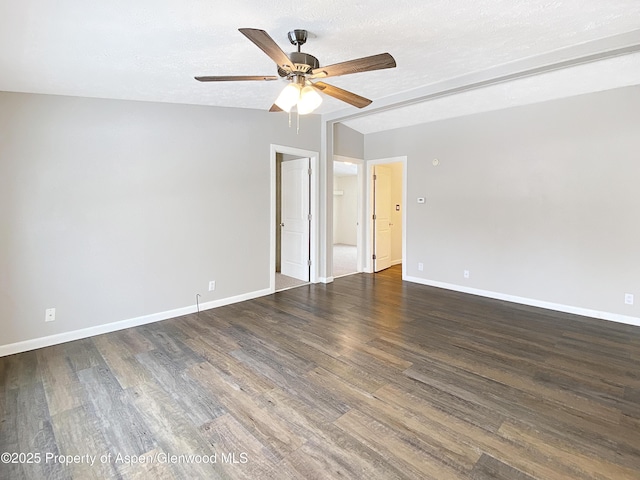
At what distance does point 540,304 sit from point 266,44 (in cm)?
456

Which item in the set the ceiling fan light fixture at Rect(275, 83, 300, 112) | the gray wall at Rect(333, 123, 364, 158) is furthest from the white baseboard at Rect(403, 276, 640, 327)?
the ceiling fan light fixture at Rect(275, 83, 300, 112)

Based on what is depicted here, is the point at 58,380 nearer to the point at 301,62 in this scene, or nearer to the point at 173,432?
the point at 173,432

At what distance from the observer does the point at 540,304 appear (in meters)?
4.27

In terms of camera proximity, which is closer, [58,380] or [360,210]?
[58,380]

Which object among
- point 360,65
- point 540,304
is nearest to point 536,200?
point 540,304

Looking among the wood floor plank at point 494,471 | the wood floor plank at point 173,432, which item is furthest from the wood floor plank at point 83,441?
the wood floor plank at point 494,471

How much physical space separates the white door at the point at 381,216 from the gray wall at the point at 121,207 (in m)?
2.52

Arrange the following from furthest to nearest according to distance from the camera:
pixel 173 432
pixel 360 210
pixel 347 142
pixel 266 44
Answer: pixel 360 210, pixel 347 142, pixel 173 432, pixel 266 44

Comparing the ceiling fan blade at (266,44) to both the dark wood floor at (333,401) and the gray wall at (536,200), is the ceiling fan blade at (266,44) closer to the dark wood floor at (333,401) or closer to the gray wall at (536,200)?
the dark wood floor at (333,401)

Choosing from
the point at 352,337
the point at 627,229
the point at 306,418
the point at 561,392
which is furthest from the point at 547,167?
the point at 306,418

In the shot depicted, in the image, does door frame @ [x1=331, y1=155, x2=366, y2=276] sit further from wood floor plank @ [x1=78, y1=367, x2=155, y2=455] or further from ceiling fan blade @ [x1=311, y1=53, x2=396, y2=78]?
wood floor plank @ [x1=78, y1=367, x2=155, y2=455]

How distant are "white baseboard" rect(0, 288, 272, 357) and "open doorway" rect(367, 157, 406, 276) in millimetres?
2974

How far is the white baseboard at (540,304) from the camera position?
12.1ft

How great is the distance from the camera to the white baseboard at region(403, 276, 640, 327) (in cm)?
370
